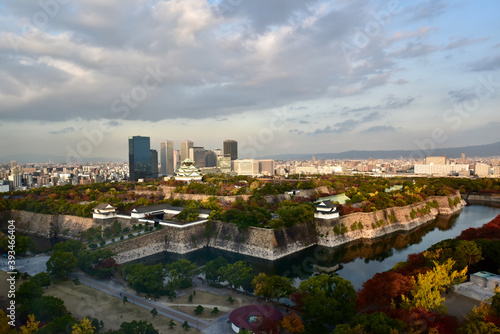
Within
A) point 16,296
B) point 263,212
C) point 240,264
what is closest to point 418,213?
point 263,212

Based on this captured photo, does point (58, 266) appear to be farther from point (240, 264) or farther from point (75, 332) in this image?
point (240, 264)

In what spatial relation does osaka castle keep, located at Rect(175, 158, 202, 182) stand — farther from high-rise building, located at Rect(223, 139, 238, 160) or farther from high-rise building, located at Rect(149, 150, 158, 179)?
high-rise building, located at Rect(223, 139, 238, 160)

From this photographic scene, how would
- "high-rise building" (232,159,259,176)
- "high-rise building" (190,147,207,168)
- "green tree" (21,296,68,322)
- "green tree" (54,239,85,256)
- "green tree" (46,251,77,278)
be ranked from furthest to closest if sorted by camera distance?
1. "high-rise building" (190,147,207,168)
2. "high-rise building" (232,159,259,176)
3. "green tree" (54,239,85,256)
4. "green tree" (46,251,77,278)
5. "green tree" (21,296,68,322)

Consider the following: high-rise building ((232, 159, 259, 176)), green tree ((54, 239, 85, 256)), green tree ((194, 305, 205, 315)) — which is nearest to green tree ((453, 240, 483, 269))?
green tree ((194, 305, 205, 315))

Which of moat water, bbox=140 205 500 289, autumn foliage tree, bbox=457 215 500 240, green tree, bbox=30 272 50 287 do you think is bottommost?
moat water, bbox=140 205 500 289

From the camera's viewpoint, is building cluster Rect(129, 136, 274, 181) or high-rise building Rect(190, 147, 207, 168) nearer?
building cluster Rect(129, 136, 274, 181)

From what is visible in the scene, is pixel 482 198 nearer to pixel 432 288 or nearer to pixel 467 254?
pixel 467 254

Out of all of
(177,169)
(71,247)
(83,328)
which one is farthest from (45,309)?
(177,169)
